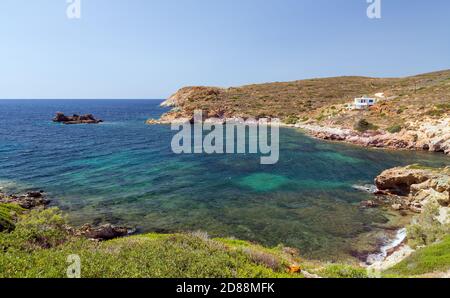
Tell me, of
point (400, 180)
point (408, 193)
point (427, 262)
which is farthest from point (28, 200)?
point (408, 193)

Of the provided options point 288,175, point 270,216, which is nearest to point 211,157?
point 288,175

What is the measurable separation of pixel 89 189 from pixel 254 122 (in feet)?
231

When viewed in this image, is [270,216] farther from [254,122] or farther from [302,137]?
[254,122]

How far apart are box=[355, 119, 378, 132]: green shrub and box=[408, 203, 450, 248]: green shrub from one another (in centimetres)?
5287

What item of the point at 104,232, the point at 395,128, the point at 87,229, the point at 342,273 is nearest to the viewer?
the point at 342,273

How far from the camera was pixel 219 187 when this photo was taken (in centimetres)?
3628

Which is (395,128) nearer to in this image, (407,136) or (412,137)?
(407,136)

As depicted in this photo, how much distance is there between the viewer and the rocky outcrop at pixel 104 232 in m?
22.8

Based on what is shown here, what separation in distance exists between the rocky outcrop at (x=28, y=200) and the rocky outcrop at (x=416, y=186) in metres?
37.0

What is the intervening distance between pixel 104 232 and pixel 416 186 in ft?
103

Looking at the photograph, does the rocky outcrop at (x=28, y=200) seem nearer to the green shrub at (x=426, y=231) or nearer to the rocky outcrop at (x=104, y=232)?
the rocky outcrop at (x=104, y=232)

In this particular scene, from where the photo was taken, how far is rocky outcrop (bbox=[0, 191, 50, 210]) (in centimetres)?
2892
